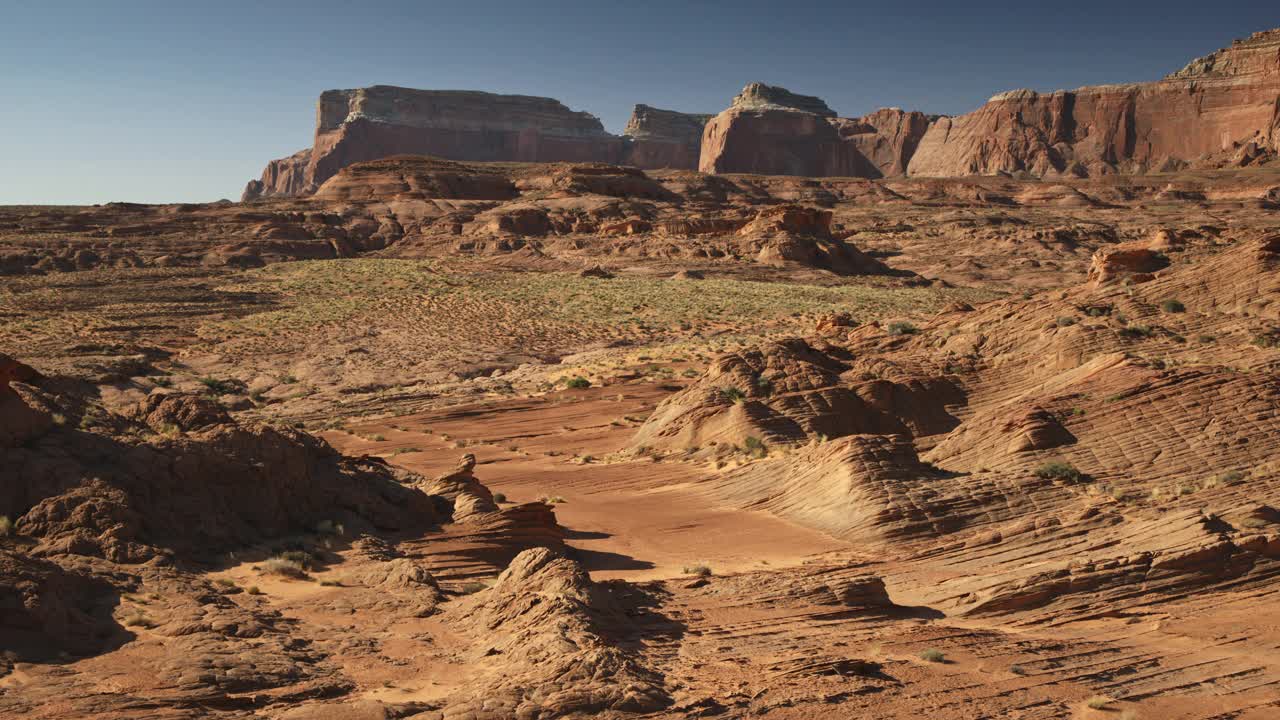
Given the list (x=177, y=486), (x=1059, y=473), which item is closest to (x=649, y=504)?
(x=1059, y=473)

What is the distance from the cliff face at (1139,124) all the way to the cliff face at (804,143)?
13453 mm

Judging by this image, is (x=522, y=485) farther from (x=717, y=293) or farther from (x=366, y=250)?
(x=366, y=250)

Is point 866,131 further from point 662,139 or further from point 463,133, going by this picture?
point 463,133

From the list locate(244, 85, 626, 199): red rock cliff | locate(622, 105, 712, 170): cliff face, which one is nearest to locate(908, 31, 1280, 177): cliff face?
locate(622, 105, 712, 170): cliff face

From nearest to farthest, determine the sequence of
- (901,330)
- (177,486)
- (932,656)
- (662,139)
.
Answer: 1. (932,656)
2. (177,486)
3. (901,330)
4. (662,139)

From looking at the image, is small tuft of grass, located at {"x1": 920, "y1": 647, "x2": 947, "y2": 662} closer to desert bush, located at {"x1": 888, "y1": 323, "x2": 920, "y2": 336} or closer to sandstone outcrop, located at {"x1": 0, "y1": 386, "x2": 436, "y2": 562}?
sandstone outcrop, located at {"x1": 0, "y1": 386, "x2": 436, "y2": 562}

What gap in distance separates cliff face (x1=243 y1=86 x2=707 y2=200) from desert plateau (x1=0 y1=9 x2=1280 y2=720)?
12992 cm

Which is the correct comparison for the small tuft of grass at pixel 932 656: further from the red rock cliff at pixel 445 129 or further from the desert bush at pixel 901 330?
the red rock cliff at pixel 445 129

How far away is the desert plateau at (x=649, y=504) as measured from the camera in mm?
8516

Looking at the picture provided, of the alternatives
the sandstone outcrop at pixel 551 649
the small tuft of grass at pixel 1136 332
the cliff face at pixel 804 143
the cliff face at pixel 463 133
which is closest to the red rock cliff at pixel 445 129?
the cliff face at pixel 463 133

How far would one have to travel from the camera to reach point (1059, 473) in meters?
15.8

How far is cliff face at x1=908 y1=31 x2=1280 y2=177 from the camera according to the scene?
391 feet

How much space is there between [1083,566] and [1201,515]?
1.63 metres

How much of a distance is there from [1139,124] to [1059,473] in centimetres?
12965
